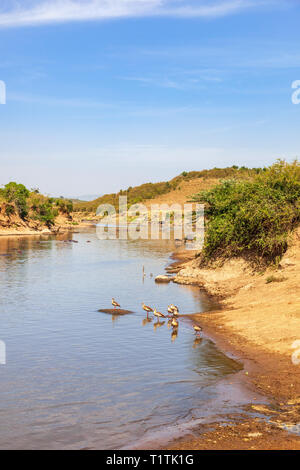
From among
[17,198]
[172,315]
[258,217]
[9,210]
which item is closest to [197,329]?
[172,315]

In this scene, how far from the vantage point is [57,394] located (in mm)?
14977

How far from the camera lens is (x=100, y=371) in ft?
56.3

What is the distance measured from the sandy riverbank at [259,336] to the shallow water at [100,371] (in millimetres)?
872

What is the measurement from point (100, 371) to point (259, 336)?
6441 mm

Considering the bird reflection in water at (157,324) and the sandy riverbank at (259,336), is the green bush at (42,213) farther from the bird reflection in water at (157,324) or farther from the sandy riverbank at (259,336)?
the bird reflection in water at (157,324)

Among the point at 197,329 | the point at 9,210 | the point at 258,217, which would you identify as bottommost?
the point at 197,329

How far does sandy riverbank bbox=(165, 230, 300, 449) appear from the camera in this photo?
11172mm

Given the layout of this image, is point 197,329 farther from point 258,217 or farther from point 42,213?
point 42,213

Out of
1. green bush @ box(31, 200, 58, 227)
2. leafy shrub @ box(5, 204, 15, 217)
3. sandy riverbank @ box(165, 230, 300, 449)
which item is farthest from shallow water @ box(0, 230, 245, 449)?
green bush @ box(31, 200, 58, 227)

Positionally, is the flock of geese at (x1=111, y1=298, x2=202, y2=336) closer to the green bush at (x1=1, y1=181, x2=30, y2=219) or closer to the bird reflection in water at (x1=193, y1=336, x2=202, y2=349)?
the bird reflection in water at (x1=193, y1=336, x2=202, y2=349)

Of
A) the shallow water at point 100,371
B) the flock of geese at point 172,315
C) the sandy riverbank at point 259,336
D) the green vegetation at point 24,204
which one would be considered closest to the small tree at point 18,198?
the green vegetation at point 24,204

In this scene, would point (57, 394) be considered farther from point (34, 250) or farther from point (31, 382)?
point (34, 250)

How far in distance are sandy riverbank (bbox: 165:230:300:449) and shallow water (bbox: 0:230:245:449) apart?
87cm

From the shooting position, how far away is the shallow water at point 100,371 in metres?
12.5
